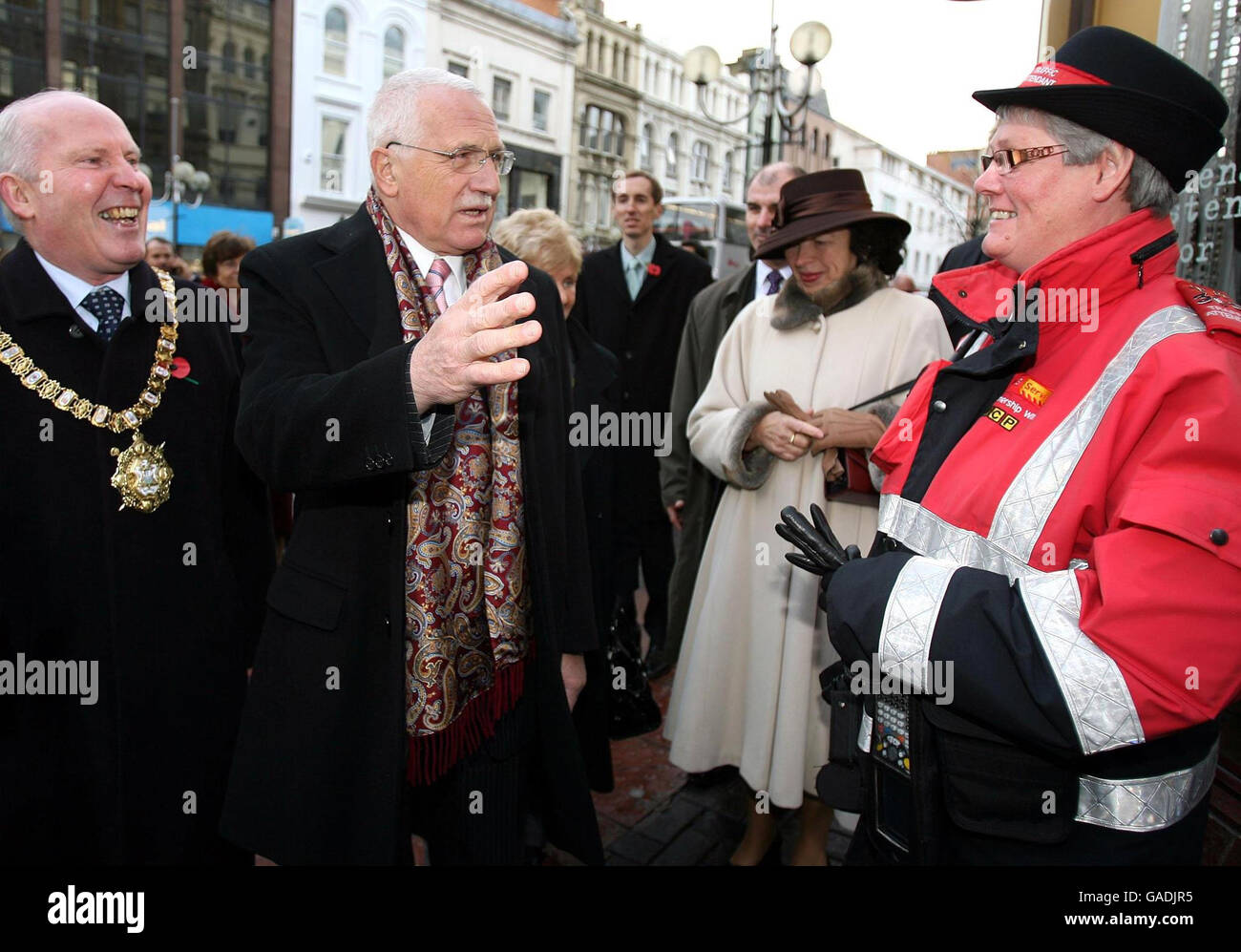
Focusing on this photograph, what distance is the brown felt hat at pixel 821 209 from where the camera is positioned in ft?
9.69

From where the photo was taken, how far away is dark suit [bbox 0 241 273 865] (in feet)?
7.12

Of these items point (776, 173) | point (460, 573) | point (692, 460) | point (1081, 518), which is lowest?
point (460, 573)

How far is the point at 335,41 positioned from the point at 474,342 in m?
30.2

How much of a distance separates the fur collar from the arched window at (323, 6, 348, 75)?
2843cm

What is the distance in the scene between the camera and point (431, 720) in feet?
6.61

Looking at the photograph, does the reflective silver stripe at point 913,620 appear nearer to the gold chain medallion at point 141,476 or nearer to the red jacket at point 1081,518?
the red jacket at point 1081,518

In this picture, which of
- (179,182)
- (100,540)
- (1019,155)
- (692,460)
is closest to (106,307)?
(100,540)

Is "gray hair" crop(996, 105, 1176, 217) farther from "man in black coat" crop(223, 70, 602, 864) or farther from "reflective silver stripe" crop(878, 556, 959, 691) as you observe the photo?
"man in black coat" crop(223, 70, 602, 864)

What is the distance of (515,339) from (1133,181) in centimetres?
116

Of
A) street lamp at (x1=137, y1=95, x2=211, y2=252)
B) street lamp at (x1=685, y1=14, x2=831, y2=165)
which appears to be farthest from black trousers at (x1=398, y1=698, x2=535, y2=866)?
street lamp at (x1=137, y1=95, x2=211, y2=252)

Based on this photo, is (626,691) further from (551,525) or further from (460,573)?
(460,573)

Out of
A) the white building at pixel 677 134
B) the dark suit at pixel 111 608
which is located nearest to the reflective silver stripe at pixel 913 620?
the dark suit at pixel 111 608

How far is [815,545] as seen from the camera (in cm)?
177

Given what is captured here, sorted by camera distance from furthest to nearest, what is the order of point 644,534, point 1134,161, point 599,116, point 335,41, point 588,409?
point 599,116, point 335,41, point 644,534, point 588,409, point 1134,161
